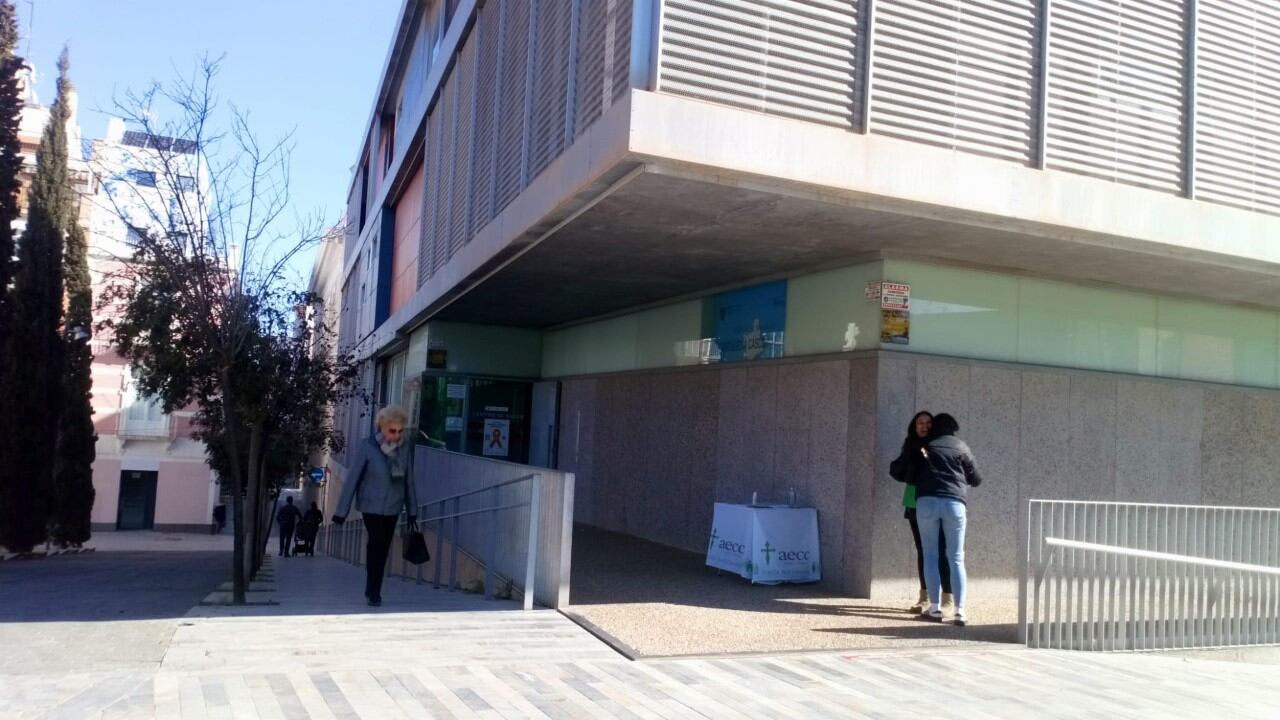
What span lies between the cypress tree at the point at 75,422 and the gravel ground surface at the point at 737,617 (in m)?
21.7

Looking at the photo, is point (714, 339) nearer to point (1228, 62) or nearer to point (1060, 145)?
point (1060, 145)

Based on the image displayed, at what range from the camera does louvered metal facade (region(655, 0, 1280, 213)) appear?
7.76 meters

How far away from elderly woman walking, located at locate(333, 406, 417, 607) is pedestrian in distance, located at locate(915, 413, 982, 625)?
410cm

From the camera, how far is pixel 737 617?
8289mm

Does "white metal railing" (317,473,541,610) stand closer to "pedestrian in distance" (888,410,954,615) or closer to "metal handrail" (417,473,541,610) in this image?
"metal handrail" (417,473,541,610)

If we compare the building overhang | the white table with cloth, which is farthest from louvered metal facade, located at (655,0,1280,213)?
the white table with cloth

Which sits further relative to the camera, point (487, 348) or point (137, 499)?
point (137, 499)

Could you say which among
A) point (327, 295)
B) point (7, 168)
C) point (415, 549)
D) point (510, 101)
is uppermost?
point (327, 295)

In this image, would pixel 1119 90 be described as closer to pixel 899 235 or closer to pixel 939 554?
pixel 899 235

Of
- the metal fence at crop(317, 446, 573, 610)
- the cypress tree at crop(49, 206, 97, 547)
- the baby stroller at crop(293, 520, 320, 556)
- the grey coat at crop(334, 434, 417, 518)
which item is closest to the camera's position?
the metal fence at crop(317, 446, 573, 610)

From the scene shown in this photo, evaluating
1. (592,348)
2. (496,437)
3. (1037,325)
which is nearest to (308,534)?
(496,437)

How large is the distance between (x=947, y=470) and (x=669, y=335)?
608 cm

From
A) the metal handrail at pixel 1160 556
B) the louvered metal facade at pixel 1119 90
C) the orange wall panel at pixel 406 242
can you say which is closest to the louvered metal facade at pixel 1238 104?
the louvered metal facade at pixel 1119 90

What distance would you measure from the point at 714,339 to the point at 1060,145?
4.83 meters
